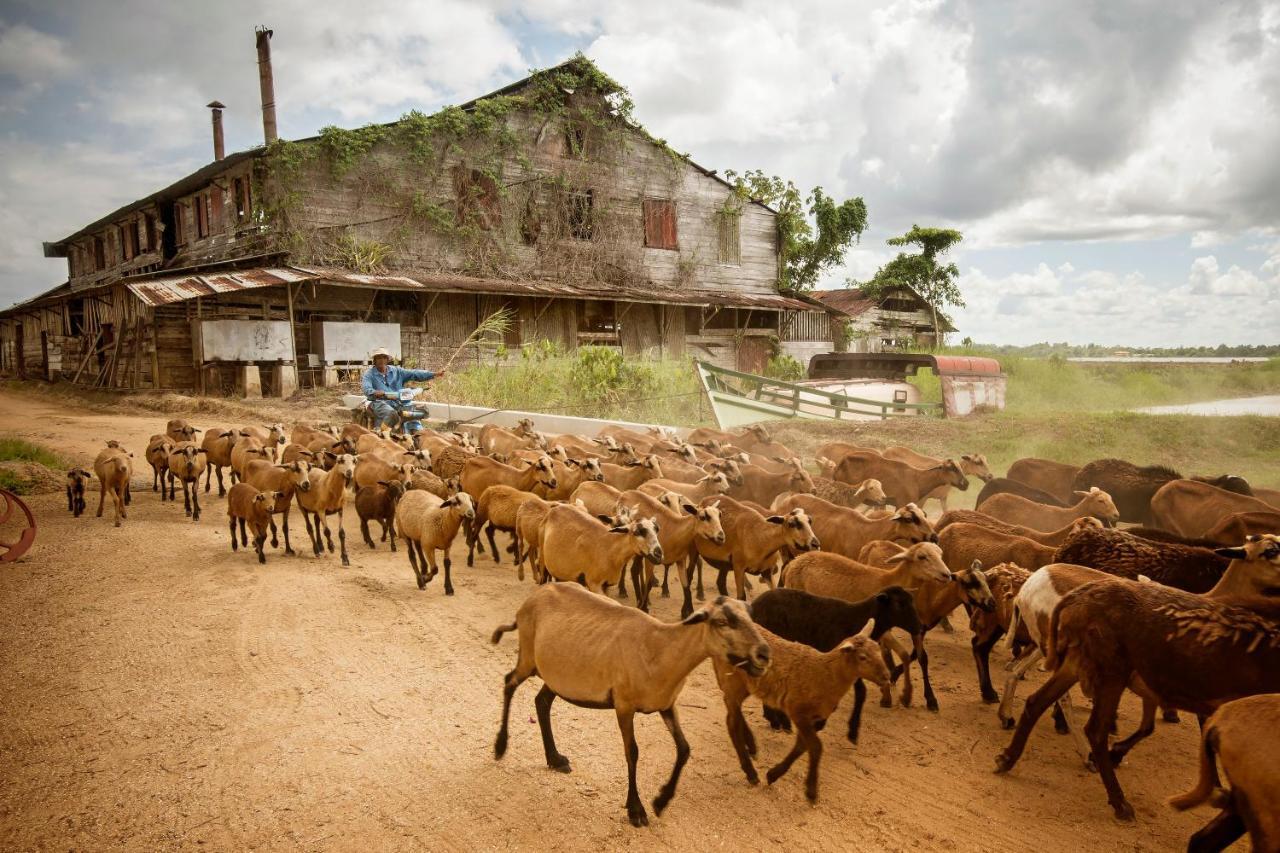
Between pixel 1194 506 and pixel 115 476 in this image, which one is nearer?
pixel 1194 506

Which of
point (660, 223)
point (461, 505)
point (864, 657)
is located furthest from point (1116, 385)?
point (864, 657)

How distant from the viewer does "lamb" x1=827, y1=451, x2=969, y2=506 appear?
10336 millimetres

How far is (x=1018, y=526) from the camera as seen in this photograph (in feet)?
24.7

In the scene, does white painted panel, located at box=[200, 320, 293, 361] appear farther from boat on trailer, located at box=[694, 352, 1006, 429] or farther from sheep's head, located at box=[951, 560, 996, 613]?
sheep's head, located at box=[951, 560, 996, 613]

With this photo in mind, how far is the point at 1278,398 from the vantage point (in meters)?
21.0

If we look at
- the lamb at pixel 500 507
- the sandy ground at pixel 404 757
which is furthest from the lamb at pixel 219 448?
the lamb at pixel 500 507

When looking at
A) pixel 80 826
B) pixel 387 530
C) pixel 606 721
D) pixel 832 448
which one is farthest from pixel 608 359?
pixel 80 826

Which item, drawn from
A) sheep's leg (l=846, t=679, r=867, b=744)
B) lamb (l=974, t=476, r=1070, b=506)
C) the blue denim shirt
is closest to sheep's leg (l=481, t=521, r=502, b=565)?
sheep's leg (l=846, t=679, r=867, b=744)

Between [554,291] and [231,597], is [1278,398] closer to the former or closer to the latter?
[554,291]

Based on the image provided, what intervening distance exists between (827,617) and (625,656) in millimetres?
1882

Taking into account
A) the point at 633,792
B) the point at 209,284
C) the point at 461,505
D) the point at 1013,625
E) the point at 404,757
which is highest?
the point at 209,284

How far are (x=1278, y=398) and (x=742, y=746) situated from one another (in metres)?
23.7

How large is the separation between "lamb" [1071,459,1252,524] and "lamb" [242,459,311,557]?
9.95m

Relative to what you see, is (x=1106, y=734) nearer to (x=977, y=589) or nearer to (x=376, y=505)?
(x=977, y=589)
